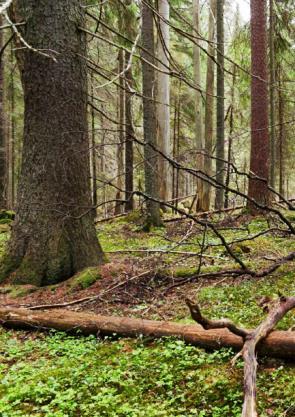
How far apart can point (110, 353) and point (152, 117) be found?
24.4 feet

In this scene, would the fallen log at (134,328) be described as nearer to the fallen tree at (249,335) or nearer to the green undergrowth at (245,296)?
the fallen tree at (249,335)

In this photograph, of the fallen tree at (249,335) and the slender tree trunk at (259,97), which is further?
the slender tree trunk at (259,97)

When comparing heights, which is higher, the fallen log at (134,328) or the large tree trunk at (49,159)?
the large tree trunk at (49,159)

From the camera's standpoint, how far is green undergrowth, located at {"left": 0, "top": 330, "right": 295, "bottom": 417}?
275 cm

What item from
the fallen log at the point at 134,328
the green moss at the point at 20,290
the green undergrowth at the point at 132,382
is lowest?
the green undergrowth at the point at 132,382

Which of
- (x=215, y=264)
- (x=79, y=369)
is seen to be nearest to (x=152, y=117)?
(x=215, y=264)

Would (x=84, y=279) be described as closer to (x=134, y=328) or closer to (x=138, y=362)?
(x=134, y=328)

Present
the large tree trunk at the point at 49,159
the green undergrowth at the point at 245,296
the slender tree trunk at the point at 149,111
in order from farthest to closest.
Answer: the slender tree trunk at the point at 149,111, the large tree trunk at the point at 49,159, the green undergrowth at the point at 245,296

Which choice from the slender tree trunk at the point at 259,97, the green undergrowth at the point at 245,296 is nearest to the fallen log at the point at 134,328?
the green undergrowth at the point at 245,296

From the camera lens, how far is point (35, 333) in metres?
4.40

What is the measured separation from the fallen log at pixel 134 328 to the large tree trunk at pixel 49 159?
3.66 feet

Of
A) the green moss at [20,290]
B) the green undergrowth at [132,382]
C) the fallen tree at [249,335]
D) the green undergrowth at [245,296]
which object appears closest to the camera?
the fallen tree at [249,335]

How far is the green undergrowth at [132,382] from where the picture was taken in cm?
275

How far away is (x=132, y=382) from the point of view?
313cm
